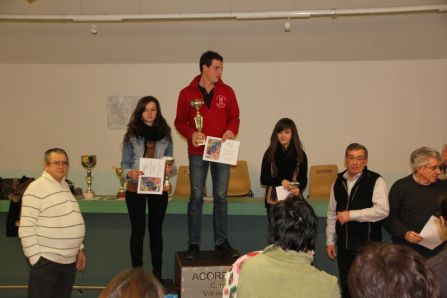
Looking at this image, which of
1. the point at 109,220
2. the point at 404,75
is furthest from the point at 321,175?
the point at 109,220

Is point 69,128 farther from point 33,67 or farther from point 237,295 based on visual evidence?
point 237,295

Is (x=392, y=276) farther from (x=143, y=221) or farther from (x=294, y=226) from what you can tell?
(x=143, y=221)

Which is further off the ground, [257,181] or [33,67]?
[33,67]

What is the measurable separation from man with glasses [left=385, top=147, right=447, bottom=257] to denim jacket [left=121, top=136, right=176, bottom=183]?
195 cm

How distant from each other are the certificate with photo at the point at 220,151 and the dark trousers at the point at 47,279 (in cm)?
134

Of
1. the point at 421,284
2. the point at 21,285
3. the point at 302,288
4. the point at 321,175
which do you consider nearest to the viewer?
the point at 421,284

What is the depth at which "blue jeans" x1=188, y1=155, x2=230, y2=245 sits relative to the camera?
12.5ft

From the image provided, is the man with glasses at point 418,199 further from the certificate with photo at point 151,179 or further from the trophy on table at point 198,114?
the certificate with photo at point 151,179

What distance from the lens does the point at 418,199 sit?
3.70 m

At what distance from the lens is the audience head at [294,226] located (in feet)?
6.81

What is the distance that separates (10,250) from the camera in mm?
5305

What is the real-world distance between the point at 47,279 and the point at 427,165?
293cm

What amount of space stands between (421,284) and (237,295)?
0.90 metres

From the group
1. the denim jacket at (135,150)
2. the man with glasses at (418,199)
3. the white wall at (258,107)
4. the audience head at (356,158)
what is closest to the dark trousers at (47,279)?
the denim jacket at (135,150)
